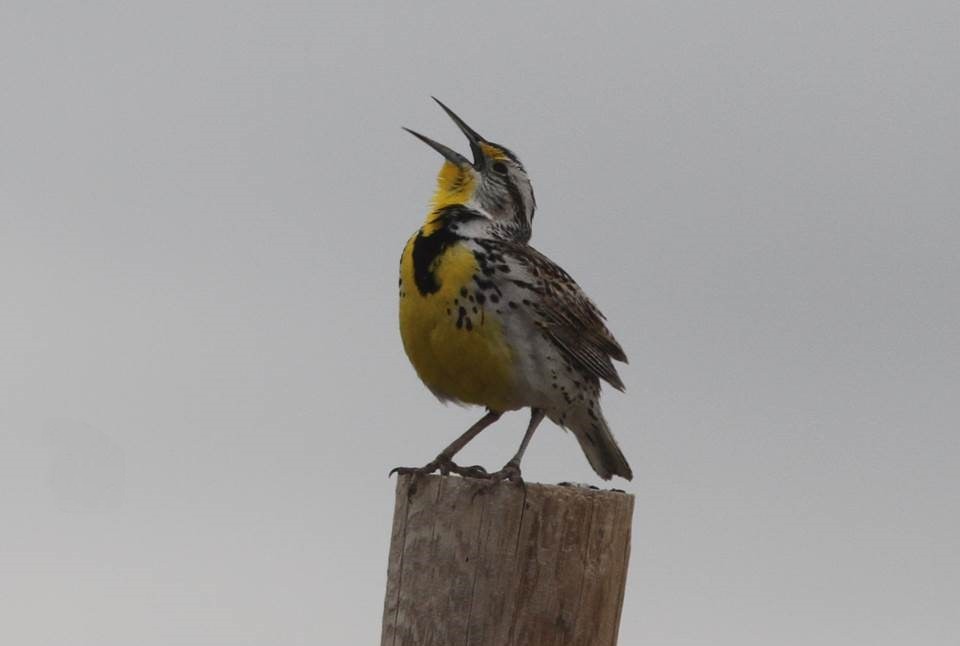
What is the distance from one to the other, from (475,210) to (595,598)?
3130 millimetres

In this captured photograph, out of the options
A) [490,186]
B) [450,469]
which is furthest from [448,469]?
[490,186]

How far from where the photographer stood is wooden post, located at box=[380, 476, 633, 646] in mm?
5363

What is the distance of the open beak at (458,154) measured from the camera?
28.1 ft

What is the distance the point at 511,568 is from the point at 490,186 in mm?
3431

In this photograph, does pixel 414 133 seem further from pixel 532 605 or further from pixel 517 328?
pixel 532 605

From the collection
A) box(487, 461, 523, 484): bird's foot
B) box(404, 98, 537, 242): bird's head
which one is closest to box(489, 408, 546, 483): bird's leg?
box(487, 461, 523, 484): bird's foot

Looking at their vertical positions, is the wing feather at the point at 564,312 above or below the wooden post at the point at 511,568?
above

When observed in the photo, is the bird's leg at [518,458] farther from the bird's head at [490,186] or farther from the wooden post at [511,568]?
the bird's head at [490,186]

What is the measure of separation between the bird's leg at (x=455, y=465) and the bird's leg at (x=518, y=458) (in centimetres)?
15

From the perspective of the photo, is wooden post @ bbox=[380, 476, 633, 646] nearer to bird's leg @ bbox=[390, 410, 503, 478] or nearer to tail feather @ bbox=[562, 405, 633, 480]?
bird's leg @ bbox=[390, 410, 503, 478]

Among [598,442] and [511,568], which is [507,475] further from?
[598,442]

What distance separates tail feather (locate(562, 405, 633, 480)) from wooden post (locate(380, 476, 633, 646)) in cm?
224

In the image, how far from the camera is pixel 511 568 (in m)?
5.38

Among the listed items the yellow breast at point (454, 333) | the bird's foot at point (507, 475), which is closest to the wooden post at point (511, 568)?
the bird's foot at point (507, 475)
